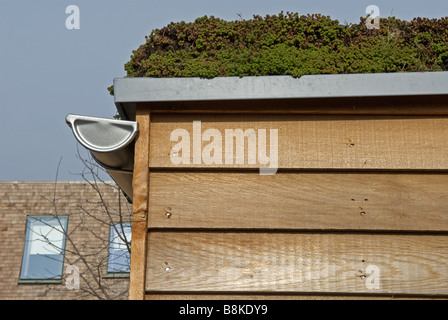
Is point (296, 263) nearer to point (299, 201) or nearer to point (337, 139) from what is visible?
point (299, 201)

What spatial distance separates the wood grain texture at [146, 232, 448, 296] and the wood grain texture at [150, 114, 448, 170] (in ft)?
1.23

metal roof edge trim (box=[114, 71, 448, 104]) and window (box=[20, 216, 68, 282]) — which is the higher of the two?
window (box=[20, 216, 68, 282])

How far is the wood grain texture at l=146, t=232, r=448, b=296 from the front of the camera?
279 centimetres

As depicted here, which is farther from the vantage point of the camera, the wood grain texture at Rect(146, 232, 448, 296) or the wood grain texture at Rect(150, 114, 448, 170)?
the wood grain texture at Rect(150, 114, 448, 170)

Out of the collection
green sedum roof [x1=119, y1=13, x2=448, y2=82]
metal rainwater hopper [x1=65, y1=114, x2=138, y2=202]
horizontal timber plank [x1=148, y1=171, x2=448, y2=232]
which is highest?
green sedum roof [x1=119, y1=13, x2=448, y2=82]

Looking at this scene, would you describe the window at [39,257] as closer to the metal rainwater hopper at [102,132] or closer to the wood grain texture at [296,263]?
the metal rainwater hopper at [102,132]

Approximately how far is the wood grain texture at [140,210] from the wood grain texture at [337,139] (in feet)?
0.17

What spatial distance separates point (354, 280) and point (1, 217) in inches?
566

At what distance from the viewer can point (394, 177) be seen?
2.93 metres

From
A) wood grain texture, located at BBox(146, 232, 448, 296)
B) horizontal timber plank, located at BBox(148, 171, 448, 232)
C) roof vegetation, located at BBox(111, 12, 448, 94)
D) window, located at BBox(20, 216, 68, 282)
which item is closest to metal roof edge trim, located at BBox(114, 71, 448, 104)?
roof vegetation, located at BBox(111, 12, 448, 94)

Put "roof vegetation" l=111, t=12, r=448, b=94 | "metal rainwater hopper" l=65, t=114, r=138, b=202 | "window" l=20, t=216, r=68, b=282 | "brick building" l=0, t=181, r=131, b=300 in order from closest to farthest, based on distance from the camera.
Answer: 1. "metal rainwater hopper" l=65, t=114, r=138, b=202
2. "roof vegetation" l=111, t=12, r=448, b=94
3. "brick building" l=0, t=181, r=131, b=300
4. "window" l=20, t=216, r=68, b=282

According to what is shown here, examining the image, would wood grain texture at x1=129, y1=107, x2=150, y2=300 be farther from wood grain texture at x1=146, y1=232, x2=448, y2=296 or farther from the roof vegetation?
the roof vegetation

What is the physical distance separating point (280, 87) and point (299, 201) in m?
0.59
